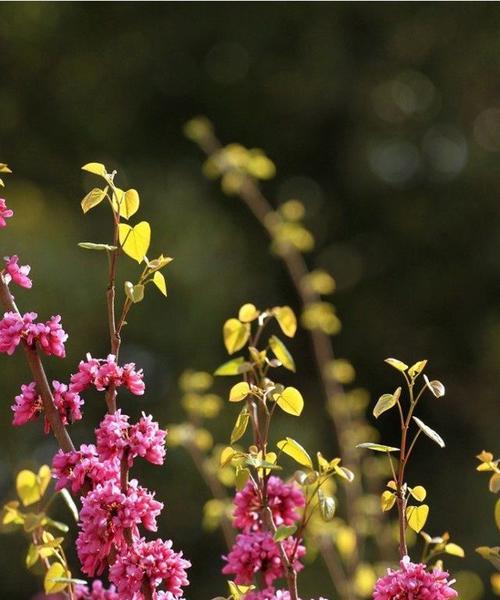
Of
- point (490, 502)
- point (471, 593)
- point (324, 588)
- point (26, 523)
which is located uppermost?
point (490, 502)

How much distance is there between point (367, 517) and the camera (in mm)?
2078

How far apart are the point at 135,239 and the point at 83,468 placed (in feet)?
0.55

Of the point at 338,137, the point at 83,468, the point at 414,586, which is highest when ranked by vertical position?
the point at 338,137

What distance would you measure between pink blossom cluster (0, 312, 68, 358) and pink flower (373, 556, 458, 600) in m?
0.27

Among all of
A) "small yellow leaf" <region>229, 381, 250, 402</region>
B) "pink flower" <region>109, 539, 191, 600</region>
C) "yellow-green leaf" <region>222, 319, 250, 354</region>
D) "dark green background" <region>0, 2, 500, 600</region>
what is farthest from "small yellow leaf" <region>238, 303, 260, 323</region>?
"dark green background" <region>0, 2, 500, 600</region>

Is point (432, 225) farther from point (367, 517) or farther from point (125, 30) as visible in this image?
point (367, 517)

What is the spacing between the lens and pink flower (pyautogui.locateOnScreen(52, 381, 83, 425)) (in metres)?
0.84

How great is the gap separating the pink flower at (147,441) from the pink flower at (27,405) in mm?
81

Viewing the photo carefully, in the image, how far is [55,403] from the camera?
2.75 ft

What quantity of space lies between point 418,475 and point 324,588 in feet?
3.50

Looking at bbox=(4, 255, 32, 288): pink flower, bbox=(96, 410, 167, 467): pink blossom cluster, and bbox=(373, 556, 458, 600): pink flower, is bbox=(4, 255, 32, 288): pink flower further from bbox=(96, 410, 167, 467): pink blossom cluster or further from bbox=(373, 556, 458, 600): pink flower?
bbox=(373, 556, 458, 600): pink flower

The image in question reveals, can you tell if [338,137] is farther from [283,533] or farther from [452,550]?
[283,533]

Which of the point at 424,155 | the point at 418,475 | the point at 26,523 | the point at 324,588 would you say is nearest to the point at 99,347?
the point at 324,588

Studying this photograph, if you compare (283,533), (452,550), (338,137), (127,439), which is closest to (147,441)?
(127,439)
